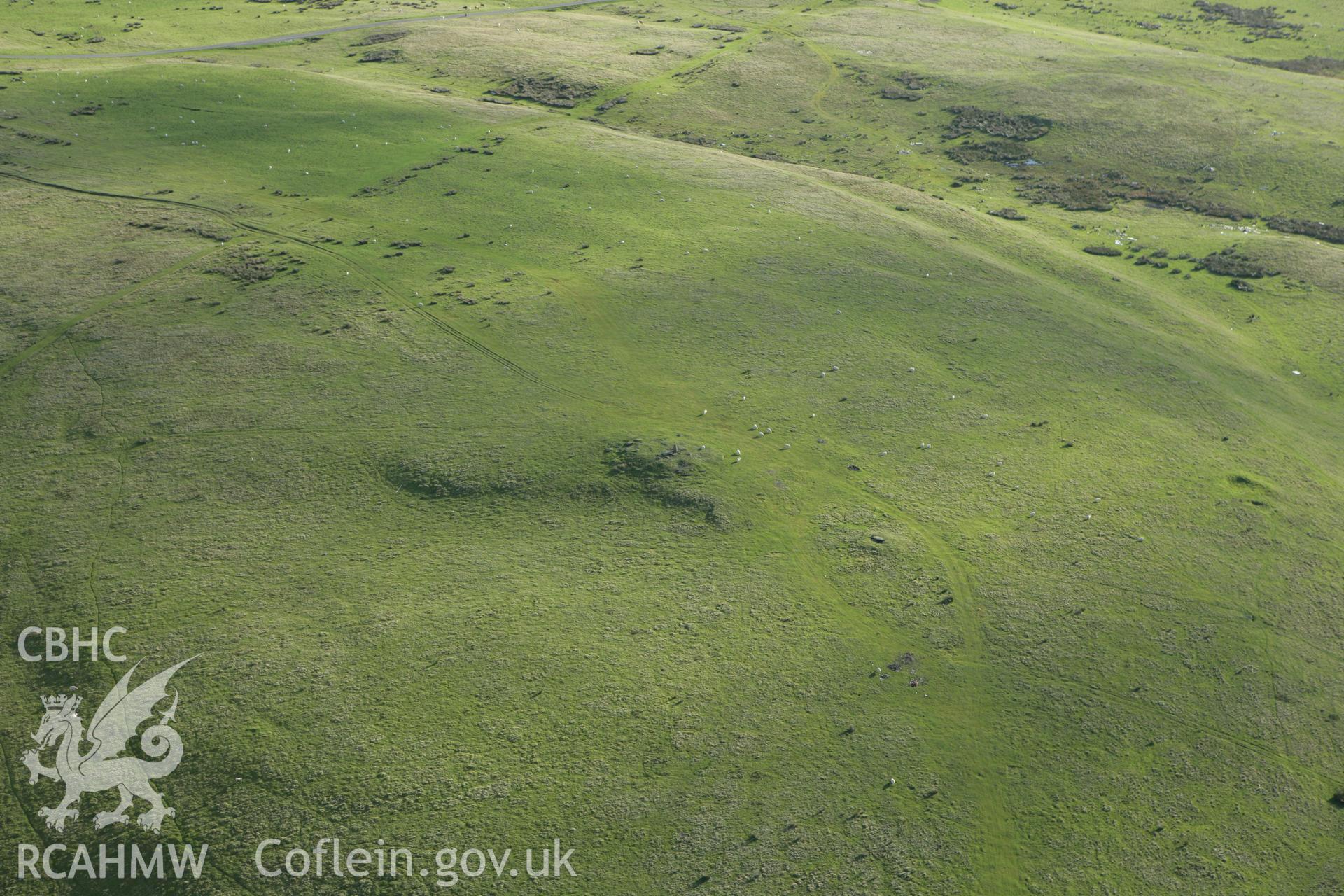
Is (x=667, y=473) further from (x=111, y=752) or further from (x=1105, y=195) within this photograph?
(x=1105, y=195)

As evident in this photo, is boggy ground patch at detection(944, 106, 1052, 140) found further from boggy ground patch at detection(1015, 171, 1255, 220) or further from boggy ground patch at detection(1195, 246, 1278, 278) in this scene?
boggy ground patch at detection(1195, 246, 1278, 278)

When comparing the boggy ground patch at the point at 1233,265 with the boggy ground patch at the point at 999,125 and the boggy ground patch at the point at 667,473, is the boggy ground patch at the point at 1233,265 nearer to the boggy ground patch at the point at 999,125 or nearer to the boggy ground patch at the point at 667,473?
the boggy ground patch at the point at 999,125

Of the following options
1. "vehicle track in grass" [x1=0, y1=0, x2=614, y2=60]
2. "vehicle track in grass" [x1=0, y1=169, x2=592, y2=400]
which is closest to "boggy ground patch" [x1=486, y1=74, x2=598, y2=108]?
"vehicle track in grass" [x1=0, y1=0, x2=614, y2=60]

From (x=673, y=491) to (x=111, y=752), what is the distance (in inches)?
1080

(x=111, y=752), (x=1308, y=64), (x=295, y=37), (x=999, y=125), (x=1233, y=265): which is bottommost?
(x=111, y=752)

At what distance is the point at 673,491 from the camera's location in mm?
45688

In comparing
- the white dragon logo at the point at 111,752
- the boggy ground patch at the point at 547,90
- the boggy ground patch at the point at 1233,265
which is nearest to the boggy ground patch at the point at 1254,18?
the boggy ground patch at the point at 1233,265

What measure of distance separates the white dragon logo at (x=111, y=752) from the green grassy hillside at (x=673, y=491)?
0.73 m

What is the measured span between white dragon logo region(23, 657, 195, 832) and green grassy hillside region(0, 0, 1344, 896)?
0.73 meters

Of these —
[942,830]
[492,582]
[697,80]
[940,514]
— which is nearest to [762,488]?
[940,514]

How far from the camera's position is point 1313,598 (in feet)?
140

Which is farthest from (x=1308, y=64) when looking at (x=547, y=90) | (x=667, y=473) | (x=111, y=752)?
(x=111, y=752)

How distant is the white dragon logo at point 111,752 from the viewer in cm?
2989

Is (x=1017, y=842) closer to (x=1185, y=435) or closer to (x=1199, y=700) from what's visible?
(x=1199, y=700)
